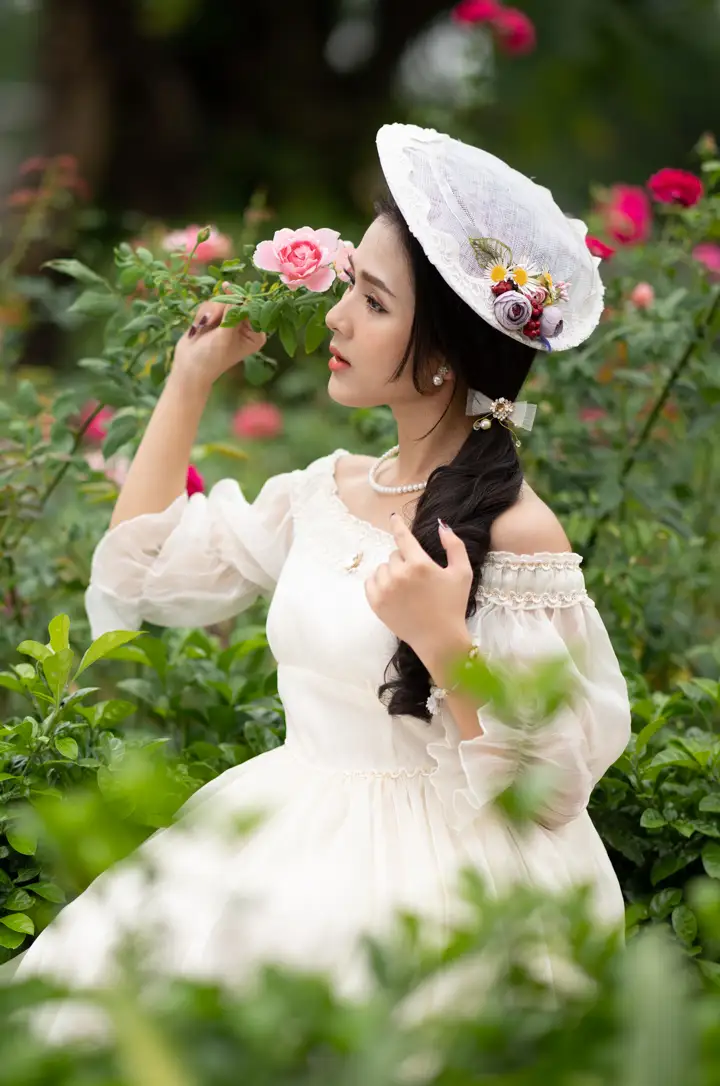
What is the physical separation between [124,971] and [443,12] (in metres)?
8.01

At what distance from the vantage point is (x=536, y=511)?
183cm

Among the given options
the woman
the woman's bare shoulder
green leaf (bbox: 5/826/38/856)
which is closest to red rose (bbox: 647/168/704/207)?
the woman

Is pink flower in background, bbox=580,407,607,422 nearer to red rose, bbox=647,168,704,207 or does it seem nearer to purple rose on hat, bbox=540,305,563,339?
red rose, bbox=647,168,704,207

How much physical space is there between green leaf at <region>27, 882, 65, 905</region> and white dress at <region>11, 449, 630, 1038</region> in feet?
0.41

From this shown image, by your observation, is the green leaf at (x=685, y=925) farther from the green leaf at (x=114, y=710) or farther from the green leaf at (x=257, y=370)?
the green leaf at (x=257, y=370)

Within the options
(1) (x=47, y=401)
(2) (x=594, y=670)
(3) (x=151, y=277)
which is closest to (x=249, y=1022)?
(2) (x=594, y=670)

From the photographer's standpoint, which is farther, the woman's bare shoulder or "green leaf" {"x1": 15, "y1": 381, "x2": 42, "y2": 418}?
"green leaf" {"x1": 15, "y1": 381, "x2": 42, "y2": 418}

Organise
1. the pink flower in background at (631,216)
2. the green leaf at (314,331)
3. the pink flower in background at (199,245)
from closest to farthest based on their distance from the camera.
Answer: the green leaf at (314,331) → the pink flower in background at (199,245) → the pink flower in background at (631,216)

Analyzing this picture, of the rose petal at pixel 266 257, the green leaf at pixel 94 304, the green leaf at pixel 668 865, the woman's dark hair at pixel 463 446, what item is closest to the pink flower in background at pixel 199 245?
the green leaf at pixel 94 304

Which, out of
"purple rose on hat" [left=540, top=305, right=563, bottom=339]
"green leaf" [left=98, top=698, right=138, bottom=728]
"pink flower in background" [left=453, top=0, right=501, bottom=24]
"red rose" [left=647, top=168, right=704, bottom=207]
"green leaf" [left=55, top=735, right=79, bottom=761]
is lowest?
"green leaf" [left=98, top=698, right=138, bottom=728]

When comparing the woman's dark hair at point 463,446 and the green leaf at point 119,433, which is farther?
the green leaf at point 119,433

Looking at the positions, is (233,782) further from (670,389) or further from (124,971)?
(670,389)

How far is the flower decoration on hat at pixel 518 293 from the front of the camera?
1.78m

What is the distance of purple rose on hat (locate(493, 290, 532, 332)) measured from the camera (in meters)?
1.77
